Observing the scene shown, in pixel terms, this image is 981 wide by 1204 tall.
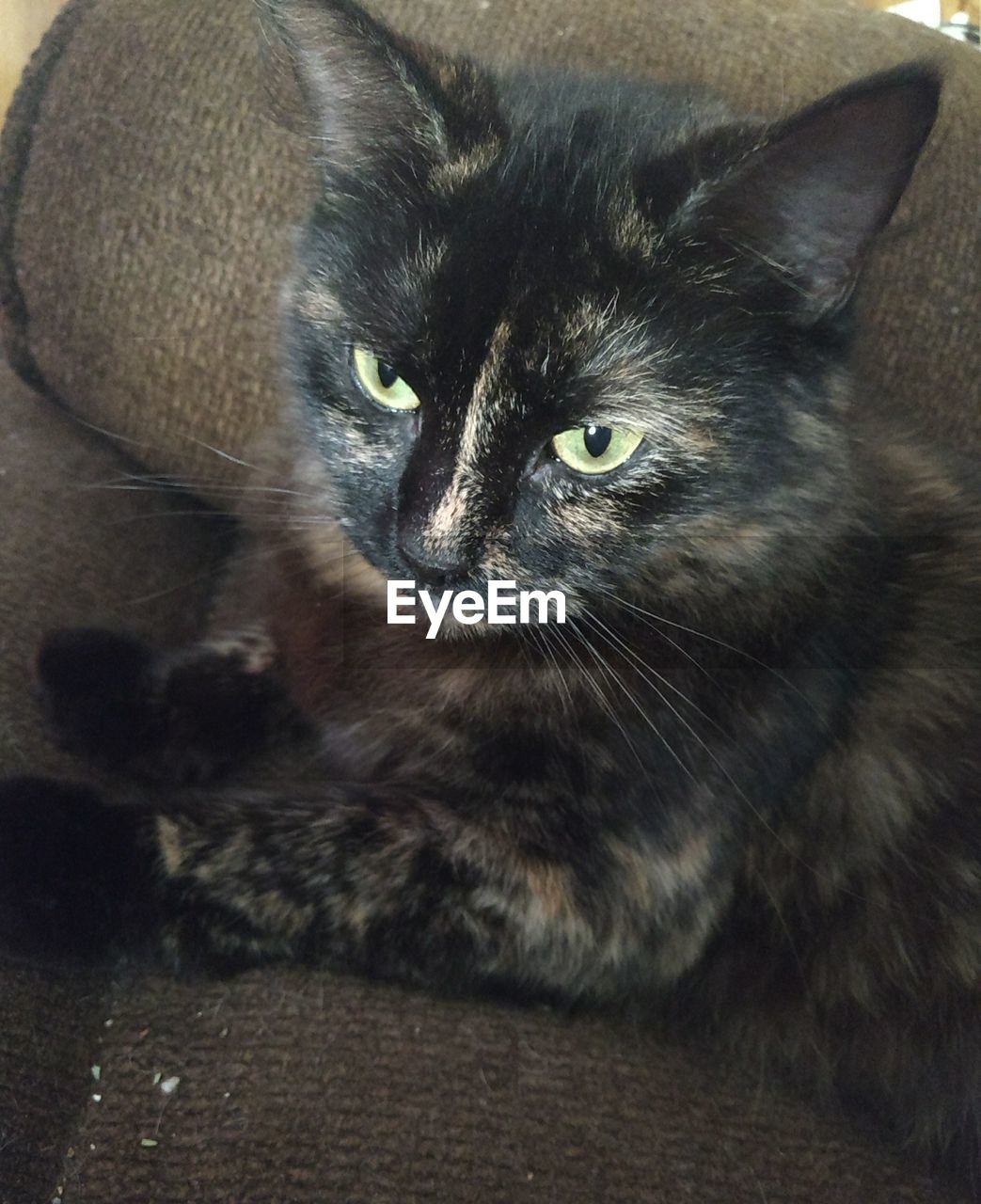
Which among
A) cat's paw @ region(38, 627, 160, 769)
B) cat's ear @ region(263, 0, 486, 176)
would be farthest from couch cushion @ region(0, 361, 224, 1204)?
cat's ear @ region(263, 0, 486, 176)

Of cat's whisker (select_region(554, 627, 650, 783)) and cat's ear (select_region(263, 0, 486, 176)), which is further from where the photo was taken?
cat's whisker (select_region(554, 627, 650, 783))

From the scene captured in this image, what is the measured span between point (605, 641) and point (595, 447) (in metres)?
0.22

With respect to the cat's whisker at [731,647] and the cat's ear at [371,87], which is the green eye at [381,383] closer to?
the cat's ear at [371,87]

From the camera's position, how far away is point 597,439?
2.51ft

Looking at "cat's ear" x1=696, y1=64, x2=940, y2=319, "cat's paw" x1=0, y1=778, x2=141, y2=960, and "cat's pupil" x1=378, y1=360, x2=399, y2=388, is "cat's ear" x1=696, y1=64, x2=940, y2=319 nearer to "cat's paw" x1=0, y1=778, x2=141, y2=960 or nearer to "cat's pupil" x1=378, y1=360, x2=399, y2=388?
"cat's pupil" x1=378, y1=360, x2=399, y2=388

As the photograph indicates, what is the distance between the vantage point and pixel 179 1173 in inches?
29.0

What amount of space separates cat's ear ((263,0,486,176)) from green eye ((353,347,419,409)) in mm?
168

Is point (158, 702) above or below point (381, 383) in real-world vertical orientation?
below

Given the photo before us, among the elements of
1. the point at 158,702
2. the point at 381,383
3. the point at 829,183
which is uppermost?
the point at 829,183

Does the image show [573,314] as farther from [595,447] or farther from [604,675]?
[604,675]

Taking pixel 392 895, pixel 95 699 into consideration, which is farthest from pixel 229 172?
pixel 392 895

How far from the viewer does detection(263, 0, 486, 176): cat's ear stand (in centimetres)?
75

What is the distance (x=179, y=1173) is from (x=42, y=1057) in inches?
6.5

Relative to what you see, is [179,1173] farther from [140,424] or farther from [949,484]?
[949,484]
